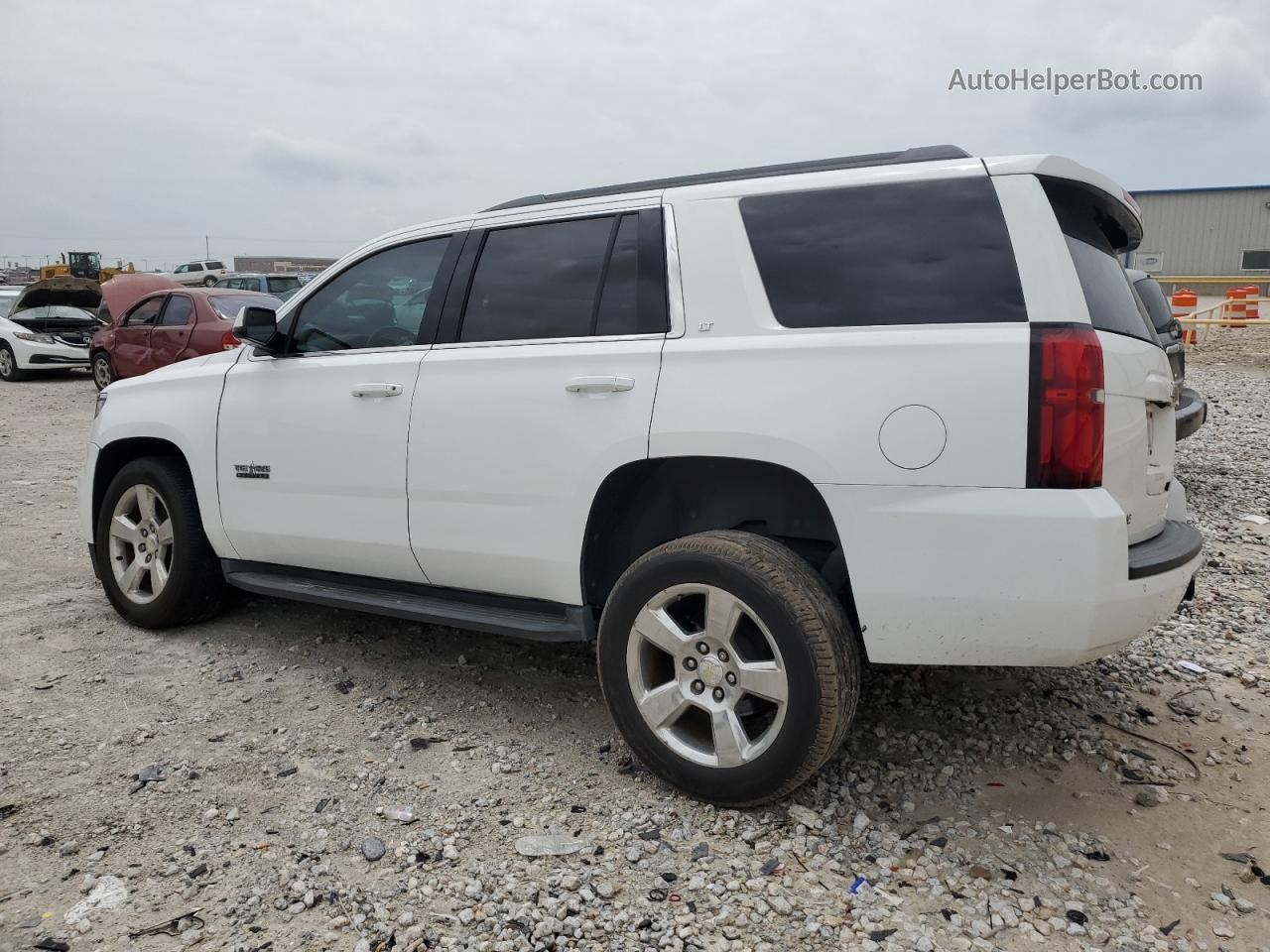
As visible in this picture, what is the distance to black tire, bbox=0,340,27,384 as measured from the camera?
651 inches

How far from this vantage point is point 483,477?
3.34 meters

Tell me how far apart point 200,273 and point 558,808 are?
41.7 metres

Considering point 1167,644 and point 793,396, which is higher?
point 793,396

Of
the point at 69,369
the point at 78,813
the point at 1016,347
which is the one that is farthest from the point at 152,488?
the point at 69,369

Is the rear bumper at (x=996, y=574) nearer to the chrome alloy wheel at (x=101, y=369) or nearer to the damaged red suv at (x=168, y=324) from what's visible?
the damaged red suv at (x=168, y=324)

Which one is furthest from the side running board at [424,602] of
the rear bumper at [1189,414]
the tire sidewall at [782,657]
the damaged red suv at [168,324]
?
the damaged red suv at [168,324]

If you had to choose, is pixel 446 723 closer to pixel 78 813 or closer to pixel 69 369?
pixel 78 813

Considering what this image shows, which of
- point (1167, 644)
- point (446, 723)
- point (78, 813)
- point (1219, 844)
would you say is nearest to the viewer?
point (1219, 844)

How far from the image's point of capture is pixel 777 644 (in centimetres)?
274

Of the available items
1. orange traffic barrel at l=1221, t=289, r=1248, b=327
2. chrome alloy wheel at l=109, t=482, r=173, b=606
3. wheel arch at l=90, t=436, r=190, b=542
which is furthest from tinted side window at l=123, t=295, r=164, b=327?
orange traffic barrel at l=1221, t=289, r=1248, b=327

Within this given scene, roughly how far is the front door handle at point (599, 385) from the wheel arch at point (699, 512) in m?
0.25

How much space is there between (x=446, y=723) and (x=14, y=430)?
10255 mm

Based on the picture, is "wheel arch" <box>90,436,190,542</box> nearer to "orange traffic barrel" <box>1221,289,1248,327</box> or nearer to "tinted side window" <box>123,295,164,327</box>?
"tinted side window" <box>123,295,164,327</box>

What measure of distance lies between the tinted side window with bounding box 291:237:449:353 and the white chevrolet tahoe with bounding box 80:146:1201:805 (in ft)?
0.05
